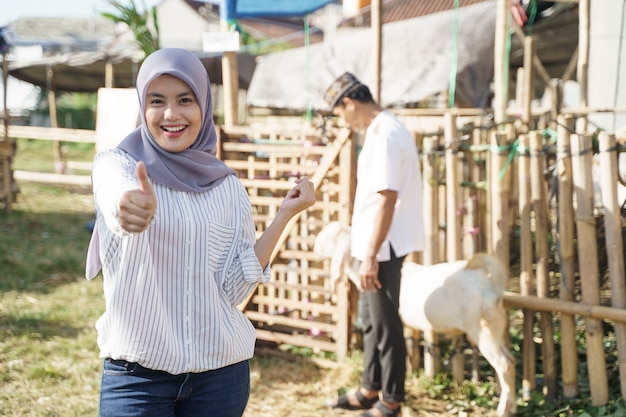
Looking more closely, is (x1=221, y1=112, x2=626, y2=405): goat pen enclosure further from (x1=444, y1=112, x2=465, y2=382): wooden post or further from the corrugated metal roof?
the corrugated metal roof

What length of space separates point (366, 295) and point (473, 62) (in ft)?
18.4

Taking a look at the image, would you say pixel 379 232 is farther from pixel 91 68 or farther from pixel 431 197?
pixel 91 68

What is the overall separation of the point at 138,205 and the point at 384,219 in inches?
93.7

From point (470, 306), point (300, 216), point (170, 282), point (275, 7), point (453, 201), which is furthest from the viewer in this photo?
point (275, 7)

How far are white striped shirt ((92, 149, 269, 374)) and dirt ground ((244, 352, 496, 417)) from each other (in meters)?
2.57

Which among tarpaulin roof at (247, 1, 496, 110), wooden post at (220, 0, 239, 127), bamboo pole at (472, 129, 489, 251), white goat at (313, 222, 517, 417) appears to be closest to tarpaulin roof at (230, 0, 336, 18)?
wooden post at (220, 0, 239, 127)

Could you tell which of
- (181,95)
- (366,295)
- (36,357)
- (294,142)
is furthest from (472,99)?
(181,95)

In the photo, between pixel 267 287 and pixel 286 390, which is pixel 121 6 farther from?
pixel 286 390

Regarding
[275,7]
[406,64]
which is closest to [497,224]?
[275,7]

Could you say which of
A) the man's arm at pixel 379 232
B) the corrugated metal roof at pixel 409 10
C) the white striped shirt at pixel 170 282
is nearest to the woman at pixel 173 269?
the white striped shirt at pixel 170 282

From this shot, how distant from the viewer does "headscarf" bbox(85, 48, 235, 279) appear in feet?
6.78

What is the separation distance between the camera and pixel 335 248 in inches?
186

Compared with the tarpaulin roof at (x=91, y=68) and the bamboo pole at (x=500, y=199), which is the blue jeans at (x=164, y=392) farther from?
the tarpaulin roof at (x=91, y=68)

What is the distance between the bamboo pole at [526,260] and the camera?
433cm
